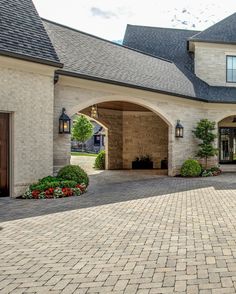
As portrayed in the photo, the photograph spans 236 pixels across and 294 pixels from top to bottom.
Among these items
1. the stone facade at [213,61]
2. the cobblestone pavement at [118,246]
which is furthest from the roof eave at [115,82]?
the cobblestone pavement at [118,246]

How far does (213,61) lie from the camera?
20.3 meters

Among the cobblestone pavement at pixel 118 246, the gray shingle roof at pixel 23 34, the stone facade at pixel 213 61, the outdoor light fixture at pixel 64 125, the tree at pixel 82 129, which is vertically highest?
the stone facade at pixel 213 61

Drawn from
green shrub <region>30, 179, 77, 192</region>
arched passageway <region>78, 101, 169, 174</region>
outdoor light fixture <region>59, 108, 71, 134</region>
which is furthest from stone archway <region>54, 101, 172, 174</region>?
green shrub <region>30, 179, 77, 192</region>

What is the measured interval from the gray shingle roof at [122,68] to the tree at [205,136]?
1516mm

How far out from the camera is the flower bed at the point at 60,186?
10039mm

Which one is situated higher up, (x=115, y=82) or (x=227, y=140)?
(x=115, y=82)

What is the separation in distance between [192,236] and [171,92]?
10974 millimetres

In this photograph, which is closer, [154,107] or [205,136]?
[154,107]

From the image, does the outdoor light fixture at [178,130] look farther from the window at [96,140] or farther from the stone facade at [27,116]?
the window at [96,140]

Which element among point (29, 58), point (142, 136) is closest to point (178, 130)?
point (142, 136)

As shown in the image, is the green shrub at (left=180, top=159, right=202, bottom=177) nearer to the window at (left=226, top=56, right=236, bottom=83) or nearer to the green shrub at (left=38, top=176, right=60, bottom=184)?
the window at (left=226, top=56, right=236, bottom=83)

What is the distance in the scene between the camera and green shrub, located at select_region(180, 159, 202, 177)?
54.5 feet

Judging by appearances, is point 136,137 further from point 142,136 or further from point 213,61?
point 213,61

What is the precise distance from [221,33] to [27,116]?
15966 millimetres
